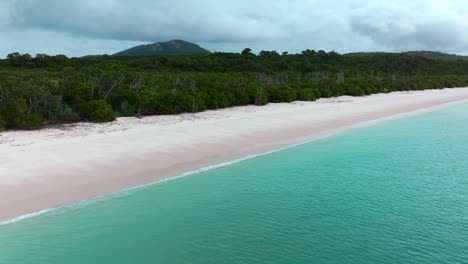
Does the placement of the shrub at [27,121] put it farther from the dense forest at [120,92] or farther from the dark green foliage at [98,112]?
the dark green foliage at [98,112]

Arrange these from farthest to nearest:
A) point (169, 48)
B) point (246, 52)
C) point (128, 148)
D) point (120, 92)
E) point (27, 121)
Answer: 1. point (169, 48)
2. point (246, 52)
3. point (120, 92)
4. point (27, 121)
5. point (128, 148)

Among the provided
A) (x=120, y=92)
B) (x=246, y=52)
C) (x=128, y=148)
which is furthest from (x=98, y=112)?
(x=246, y=52)

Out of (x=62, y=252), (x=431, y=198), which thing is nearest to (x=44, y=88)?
(x=62, y=252)

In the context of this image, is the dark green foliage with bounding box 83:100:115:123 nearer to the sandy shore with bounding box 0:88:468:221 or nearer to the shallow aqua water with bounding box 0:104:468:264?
the sandy shore with bounding box 0:88:468:221

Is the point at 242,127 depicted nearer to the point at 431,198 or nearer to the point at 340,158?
the point at 340,158

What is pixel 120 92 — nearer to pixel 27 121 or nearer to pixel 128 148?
pixel 27 121
